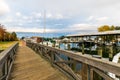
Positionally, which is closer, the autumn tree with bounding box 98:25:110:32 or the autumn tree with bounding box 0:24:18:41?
the autumn tree with bounding box 0:24:18:41

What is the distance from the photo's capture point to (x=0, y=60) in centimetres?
327

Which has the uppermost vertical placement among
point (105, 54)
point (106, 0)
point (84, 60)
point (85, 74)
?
point (106, 0)

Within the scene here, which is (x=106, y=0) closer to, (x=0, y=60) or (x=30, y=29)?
(x=0, y=60)

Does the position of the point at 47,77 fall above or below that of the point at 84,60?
below

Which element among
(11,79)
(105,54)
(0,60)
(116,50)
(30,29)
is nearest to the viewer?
(0,60)

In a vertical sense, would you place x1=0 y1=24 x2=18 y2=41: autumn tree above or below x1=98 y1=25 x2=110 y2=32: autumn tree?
below

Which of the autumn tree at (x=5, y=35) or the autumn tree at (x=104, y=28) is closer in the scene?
the autumn tree at (x=5, y=35)

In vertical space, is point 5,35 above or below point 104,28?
below

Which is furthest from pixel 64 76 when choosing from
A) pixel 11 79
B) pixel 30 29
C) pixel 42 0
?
pixel 30 29

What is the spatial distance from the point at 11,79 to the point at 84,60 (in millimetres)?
2526

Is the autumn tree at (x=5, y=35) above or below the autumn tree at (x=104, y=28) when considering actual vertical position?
below

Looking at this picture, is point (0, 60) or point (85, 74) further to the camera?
point (85, 74)

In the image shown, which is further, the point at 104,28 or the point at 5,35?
the point at 104,28

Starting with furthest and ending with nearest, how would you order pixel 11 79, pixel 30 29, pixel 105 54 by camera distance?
pixel 30 29, pixel 105 54, pixel 11 79
